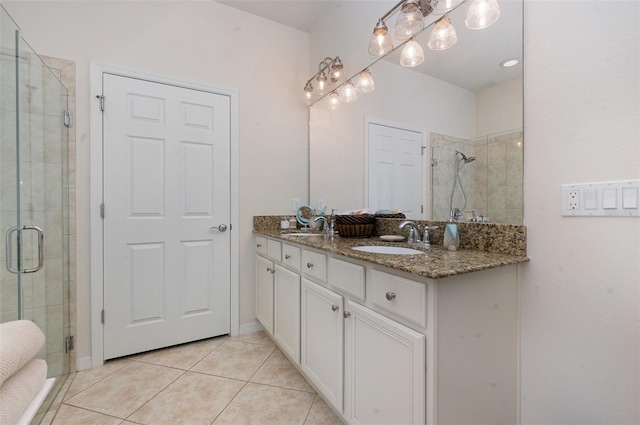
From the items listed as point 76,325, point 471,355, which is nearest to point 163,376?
point 76,325

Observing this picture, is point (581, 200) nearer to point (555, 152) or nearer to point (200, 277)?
point (555, 152)

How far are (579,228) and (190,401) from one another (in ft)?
6.53

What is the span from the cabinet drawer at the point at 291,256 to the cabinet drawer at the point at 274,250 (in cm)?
7

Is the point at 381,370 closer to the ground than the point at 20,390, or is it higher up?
closer to the ground

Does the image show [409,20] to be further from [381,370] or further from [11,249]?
[11,249]

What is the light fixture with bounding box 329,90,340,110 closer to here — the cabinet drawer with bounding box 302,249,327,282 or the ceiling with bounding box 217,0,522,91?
the ceiling with bounding box 217,0,522,91

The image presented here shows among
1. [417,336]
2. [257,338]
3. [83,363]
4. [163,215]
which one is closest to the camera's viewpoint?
[417,336]

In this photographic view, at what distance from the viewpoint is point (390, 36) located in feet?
5.95

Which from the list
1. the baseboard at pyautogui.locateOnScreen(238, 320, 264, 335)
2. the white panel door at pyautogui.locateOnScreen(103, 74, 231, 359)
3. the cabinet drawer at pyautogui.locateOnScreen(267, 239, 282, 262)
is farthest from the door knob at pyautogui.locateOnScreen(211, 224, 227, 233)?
the baseboard at pyautogui.locateOnScreen(238, 320, 264, 335)

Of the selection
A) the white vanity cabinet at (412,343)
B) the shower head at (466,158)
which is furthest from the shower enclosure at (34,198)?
the shower head at (466,158)

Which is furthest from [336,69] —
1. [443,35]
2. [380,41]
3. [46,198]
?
[46,198]

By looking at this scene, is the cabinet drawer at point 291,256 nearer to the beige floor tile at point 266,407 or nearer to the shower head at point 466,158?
the beige floor tile at point 266,407

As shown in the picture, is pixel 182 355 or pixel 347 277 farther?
pixel 182 355

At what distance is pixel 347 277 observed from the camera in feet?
4.25
